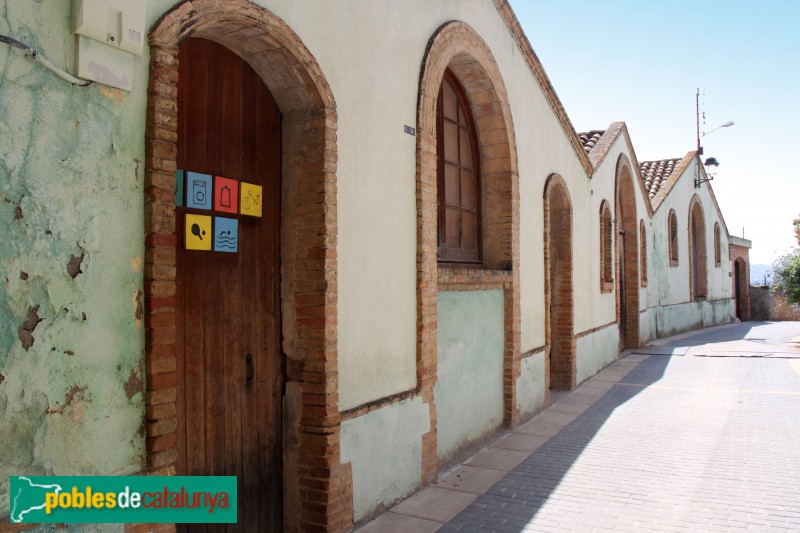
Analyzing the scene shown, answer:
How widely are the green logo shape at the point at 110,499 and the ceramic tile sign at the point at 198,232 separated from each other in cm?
126

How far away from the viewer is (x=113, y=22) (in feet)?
9.09

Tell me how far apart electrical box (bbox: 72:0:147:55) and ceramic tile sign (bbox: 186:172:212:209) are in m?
0.84

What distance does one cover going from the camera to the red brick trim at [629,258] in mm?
15781

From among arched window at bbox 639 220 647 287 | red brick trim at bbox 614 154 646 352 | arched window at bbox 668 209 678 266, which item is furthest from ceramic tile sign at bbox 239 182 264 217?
arched window at bbox 668 209 678 266

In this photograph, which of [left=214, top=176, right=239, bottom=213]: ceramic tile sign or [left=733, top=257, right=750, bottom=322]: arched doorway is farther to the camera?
[left=733, top=257, right=750, bottom=322]: arched doorway

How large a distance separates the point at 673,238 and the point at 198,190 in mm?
19975

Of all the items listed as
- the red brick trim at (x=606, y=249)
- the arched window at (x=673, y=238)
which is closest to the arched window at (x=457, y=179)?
the red brick trim at (x=606, y=249)

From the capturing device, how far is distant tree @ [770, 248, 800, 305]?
59.4 feet

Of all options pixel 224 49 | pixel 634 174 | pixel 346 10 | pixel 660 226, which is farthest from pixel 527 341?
pixel 660 226

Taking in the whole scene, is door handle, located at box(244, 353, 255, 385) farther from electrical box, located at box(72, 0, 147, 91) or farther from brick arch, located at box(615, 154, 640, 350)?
brick arch, located at box(615, 154, 640, 350)

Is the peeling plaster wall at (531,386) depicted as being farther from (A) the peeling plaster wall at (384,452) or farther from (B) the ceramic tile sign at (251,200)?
(B) the ceramic tile sign at (251,200)

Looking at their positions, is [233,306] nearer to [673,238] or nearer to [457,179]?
[457,179]

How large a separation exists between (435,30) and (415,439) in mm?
3745

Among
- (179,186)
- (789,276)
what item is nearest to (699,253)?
(789,276)
